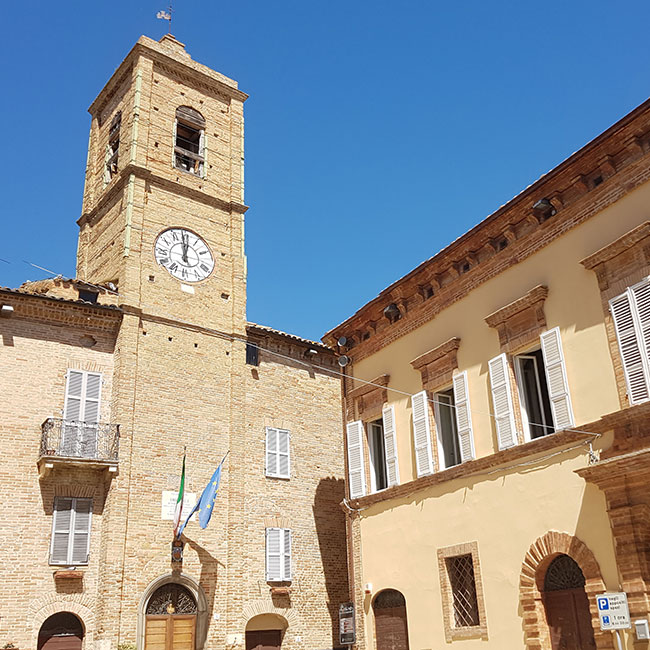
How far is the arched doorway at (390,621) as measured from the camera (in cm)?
1428

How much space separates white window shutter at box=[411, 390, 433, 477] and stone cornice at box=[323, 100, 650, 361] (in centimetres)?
167

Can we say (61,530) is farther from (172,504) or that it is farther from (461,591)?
(461,591)

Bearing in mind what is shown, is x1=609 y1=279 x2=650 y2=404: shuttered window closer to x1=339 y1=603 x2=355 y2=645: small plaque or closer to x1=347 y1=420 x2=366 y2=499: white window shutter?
x1=347 y1=420 x2=366 y2=499: white window shutter

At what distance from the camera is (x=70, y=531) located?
16.2 metres

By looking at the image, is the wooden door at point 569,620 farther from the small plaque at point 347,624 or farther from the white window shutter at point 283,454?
the white window shutter at point 283,454

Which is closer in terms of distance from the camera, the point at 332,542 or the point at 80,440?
the point at 80,440

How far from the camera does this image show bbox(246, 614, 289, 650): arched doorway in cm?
1831

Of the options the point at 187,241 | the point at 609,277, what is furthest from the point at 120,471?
the point at 609,277

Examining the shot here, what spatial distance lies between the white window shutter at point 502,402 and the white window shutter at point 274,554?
28.0 feet

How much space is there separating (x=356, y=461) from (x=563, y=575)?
5830 millimetres

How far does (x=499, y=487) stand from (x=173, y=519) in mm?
8376

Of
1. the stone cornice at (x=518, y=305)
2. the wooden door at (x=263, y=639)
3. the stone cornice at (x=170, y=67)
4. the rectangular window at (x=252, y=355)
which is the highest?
the stone cornice at (x=170, y=67)

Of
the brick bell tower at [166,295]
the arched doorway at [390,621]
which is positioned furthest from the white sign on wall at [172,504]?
the arched doorway at [390,621]

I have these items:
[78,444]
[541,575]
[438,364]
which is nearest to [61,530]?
[78,444]
